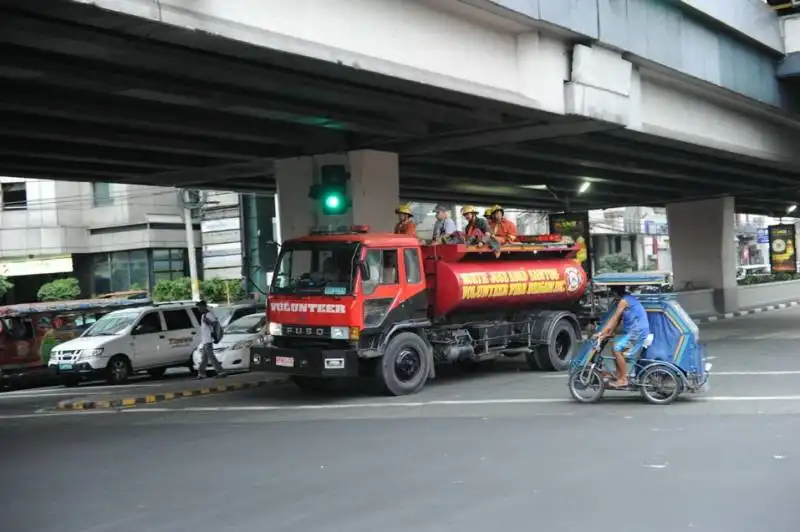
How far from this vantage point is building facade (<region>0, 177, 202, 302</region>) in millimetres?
41344

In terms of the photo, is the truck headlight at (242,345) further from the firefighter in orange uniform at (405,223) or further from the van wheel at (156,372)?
the firefighter in orange uniform at (405,223)

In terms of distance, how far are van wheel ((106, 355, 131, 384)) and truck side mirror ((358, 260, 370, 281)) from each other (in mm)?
8853

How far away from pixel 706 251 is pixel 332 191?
76.5ft

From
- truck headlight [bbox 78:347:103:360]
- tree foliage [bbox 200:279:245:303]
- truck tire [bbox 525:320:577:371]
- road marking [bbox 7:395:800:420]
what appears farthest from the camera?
tree foliage [bbox 200:279:245:303]

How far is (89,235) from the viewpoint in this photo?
43.6 meters

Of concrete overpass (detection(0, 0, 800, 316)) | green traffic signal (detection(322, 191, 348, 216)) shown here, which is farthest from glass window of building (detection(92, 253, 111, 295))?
green traffic signal (detection(322, 191, 348, 216))

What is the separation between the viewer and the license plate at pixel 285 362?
1377 centimetres

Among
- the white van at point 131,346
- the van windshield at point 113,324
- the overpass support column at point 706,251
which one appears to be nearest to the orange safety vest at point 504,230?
the white van at point 131,346

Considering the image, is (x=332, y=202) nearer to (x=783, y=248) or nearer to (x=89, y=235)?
(x=89, y=235)

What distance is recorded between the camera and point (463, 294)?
581 inches

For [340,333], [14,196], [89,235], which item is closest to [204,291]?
[89,235]

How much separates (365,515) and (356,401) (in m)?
7.15

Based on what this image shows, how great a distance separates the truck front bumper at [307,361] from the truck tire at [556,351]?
186 inches

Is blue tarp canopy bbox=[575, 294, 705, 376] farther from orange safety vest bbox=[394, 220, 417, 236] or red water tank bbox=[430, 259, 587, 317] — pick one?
orange safety vest bbox=[394, 220, 417, 236]
